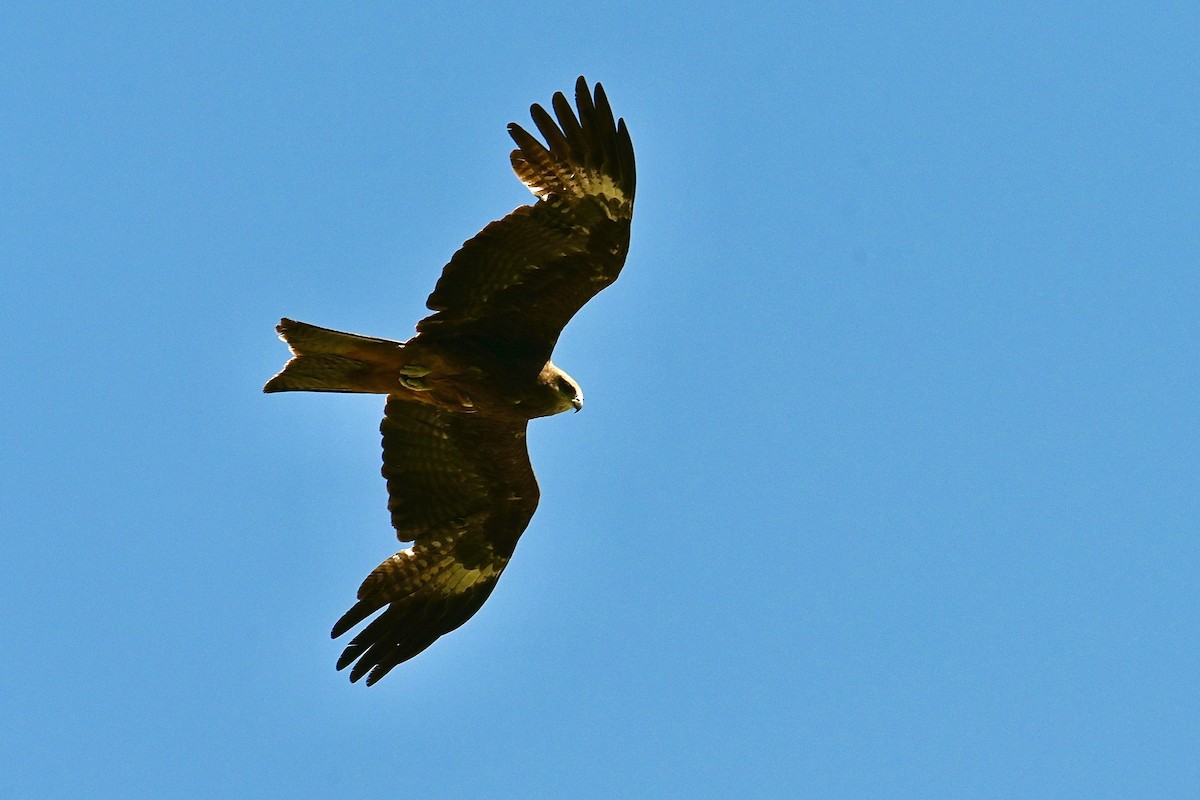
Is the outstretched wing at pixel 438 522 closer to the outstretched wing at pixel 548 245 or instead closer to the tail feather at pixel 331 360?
the tail feather at pixel 331 360

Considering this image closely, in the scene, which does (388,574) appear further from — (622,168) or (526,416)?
(622,168)

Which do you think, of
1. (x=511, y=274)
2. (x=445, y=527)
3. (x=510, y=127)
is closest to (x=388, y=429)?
(x=445, y=527)

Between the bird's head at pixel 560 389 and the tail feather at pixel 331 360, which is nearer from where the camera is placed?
the tail feather at pixel 331 360

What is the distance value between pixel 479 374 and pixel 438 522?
154cm

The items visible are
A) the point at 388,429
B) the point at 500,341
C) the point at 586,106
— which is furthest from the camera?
the point at 388,429

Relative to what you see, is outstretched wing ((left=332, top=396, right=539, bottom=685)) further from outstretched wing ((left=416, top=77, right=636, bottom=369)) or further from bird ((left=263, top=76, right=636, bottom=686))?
outstretched wing ((left=416, top=77, right=636, bottom=369))

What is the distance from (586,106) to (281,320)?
2.38m

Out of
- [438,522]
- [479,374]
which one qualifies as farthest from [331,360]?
[438,522]

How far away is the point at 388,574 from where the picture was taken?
1162 centimetres

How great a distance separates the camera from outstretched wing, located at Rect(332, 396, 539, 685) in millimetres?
11414

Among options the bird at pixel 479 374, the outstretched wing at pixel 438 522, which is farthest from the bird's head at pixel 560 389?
the outstretched wing at pixel 438 522

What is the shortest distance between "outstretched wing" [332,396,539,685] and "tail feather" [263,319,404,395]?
69 centimetres

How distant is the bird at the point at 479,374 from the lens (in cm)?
1026

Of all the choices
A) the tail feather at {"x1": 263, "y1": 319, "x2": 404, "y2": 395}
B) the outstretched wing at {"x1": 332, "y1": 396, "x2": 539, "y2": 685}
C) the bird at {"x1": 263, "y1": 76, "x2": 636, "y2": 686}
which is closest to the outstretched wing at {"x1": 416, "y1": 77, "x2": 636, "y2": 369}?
the bird at {"x1": 263, "y1": 76, "x2": 636, "y2": 686}
